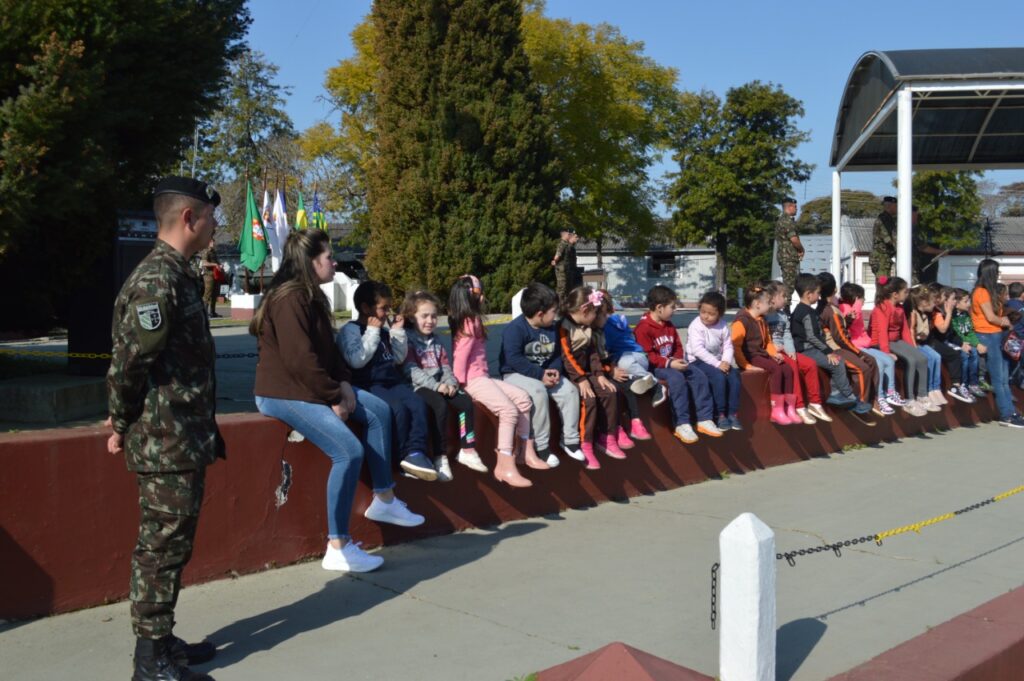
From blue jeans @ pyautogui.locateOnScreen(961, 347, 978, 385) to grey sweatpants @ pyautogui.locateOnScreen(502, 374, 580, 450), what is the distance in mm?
7415

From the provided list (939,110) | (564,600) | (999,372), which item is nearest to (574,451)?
(564,600)

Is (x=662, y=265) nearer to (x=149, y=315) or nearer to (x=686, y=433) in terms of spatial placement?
(x=686, y=433)

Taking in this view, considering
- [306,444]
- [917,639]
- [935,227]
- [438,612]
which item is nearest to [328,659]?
[438,612]

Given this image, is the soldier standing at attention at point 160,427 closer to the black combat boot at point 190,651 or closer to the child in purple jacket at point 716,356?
the black combat boot at point 190,651

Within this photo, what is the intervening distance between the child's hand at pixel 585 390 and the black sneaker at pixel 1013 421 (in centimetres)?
796

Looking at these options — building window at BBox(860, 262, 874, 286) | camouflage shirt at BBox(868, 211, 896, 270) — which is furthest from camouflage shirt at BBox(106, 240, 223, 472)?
building window at BBox(860, 262, 874, 286)

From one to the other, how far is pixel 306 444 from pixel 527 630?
5.71 feet

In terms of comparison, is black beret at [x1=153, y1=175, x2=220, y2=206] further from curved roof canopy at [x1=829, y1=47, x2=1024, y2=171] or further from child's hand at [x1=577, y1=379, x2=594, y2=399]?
curved roof canopy at [x1=829, y1=47, x2=1024, y2=171]

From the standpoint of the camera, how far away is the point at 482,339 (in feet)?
23.9

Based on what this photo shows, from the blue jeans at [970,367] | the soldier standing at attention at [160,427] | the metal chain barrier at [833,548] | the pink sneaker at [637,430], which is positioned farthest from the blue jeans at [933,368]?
the soldier standing at attention at [160,427]

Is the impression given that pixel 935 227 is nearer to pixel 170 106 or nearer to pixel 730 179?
pixel 730 179

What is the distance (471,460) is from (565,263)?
397 inches

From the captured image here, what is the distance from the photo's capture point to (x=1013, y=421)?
1288 centimetres

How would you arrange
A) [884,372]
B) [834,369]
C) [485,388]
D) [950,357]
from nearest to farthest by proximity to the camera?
[485,388] < [834,369] < [884,372] < [950,357]
